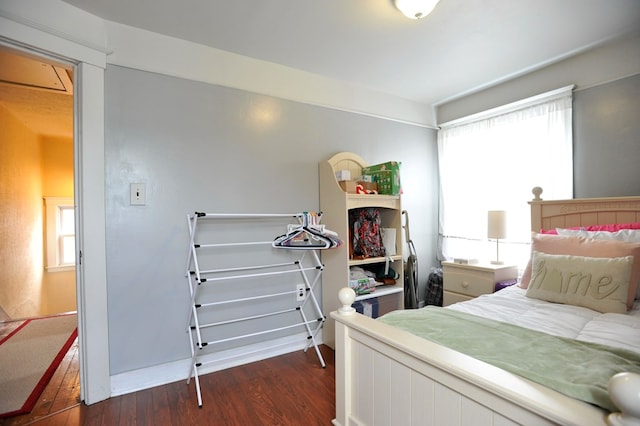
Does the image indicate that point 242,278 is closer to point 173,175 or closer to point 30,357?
point 173,175

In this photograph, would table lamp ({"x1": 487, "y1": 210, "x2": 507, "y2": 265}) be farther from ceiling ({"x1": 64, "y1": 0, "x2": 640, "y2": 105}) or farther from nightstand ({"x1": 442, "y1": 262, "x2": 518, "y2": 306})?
ceiling ({"x1": 64, "y1": 0, "x2": 640, "y2": 105})

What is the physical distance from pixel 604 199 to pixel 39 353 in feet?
14.8

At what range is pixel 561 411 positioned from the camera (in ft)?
2.14

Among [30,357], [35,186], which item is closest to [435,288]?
[30,357]

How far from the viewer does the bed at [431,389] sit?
0.66 meters

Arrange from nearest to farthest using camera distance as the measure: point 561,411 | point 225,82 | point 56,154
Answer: point 561,411, point 225,82, point 56,154

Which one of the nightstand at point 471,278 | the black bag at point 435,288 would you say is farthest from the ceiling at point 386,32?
the black bag at point 435,288

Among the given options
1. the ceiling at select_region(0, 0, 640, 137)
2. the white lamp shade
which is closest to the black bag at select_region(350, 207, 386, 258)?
the white lamp shade

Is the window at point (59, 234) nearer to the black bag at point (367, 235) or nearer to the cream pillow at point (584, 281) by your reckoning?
the black bag at point (367, 235)

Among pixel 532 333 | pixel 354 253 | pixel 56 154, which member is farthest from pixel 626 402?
pixel 56 154

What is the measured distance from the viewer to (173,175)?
208cm

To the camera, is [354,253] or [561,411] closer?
[561,411]

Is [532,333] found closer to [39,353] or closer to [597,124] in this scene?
[597,124]

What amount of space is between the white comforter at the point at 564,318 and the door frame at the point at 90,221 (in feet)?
6.86
